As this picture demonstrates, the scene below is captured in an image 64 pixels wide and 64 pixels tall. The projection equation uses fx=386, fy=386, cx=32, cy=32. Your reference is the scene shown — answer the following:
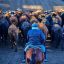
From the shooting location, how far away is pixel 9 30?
18.5 metres

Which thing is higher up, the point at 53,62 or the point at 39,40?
the point at 39,40

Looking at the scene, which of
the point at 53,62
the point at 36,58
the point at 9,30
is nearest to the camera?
the point at 36,58

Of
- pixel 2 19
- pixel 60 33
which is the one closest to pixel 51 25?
pixel 60 33

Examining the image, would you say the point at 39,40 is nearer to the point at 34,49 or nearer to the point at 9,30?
the point at 34,49

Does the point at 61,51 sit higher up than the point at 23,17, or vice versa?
the point at 23,17

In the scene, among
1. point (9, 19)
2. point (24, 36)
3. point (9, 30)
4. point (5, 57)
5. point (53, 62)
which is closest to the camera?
point (53, 62)

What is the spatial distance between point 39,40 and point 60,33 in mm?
6726

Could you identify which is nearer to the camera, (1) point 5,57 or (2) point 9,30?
(1) point 5,57

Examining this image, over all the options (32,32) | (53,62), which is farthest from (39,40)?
(53,62)

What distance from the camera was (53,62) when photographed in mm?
16125

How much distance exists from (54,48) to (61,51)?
0.76 m

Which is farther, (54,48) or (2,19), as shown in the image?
(2,19)

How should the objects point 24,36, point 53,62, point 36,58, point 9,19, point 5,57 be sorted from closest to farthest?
point 36,58 < point 53,62 < point 5,57 < point 24,36 < point 9,19

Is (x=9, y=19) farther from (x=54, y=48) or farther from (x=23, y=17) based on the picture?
(x=54, y=48)
